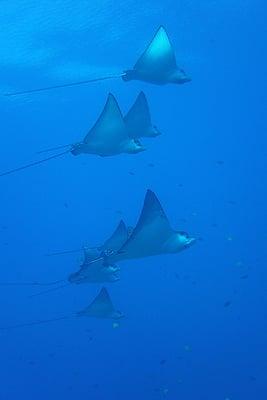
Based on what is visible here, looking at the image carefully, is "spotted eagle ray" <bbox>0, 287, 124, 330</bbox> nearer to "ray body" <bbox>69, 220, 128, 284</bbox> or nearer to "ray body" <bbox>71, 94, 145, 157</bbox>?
"ray body" <bbox>69, 220, 128, 284</bbox>

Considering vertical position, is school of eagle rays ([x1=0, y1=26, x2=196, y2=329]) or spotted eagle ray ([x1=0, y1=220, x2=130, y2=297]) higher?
school of eagle rays ([x1=0, y1=26, x2=196, y2=329])

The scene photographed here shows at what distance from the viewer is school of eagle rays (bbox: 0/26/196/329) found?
20.4 ft

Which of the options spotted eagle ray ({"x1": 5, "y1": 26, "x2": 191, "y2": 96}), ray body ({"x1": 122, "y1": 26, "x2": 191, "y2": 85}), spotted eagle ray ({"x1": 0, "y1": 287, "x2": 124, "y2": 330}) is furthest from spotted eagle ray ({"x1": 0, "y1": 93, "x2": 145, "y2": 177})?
spotted eagle ray ({"x1": 0, "y1": 287, "x2": 124, "y2": 330})

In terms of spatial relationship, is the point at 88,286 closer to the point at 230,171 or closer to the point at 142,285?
the point at 142,285

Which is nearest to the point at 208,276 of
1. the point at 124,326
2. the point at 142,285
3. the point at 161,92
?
the point at 142,285

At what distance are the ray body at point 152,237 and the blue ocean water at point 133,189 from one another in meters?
3.20

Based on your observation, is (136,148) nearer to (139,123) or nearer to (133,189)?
(139,123)

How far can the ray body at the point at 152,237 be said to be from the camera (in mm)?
6023

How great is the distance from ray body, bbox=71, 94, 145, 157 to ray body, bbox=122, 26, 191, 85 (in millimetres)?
792

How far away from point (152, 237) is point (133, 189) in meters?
35.4

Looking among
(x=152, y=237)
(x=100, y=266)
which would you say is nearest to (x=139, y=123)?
(x=100, y=266)

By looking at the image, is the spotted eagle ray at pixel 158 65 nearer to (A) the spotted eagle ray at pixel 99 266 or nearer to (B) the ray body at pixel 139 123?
(B) the ray body at pixel 139 123

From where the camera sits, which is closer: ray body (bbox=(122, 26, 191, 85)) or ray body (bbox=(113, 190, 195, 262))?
ray body (bbox=(113, 190, 195, 262))

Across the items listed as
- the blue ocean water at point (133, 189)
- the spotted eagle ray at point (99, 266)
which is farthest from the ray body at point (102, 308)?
the spotted eagle ray at point (99, 266)
